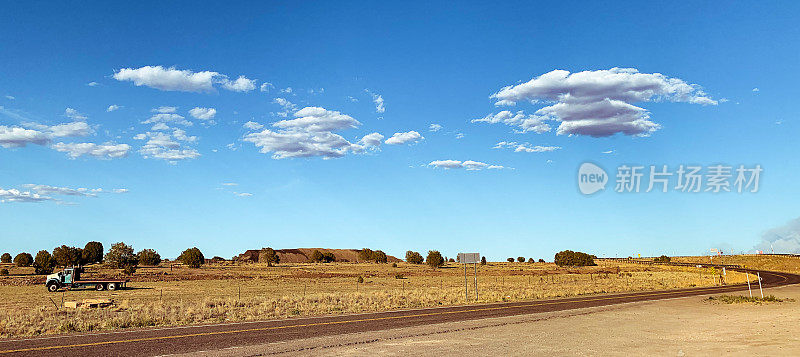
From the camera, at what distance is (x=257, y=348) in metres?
14.3

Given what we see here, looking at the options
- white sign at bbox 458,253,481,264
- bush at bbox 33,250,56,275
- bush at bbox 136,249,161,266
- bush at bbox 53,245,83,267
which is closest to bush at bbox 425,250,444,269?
bush at bbox 136,249,161,266

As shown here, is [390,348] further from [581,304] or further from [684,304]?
[684,304]

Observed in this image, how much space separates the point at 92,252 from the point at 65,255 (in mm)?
36699

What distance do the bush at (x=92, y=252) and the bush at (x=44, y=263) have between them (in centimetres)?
3237

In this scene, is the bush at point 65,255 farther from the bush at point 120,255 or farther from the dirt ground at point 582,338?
the dirt ground at point 582,338

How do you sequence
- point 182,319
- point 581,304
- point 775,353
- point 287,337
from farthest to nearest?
point 581,304 < point 182,319 < point 287,337 < point 775,353

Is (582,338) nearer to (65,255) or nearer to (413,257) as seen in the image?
(65,255)

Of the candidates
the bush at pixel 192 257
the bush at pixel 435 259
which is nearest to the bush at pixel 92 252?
the bush at pixel 192 257

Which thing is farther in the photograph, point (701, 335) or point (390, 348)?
point (701, 335)

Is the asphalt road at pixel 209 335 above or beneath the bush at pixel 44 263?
beneath

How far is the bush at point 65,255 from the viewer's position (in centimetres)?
9435

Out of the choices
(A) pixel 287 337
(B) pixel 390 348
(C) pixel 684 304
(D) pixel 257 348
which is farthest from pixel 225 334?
(C) pixel 684 304

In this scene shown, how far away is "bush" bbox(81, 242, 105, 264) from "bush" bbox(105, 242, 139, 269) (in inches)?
1052

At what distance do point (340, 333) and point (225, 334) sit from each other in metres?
3.72
